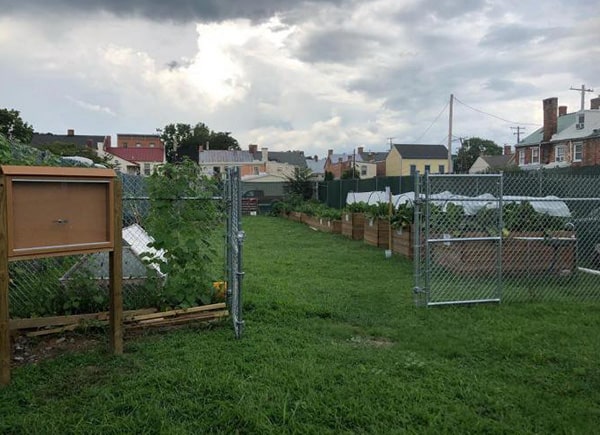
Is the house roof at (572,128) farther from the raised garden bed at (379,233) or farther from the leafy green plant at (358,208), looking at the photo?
the raised garden bed at (379,233)

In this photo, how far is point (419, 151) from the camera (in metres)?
61.9

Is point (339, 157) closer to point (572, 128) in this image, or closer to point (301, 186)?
point (572, 128)

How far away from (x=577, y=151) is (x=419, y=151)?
27635mm

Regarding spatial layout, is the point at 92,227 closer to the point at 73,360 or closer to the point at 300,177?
the point at 73,360

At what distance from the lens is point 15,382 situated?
337 cm

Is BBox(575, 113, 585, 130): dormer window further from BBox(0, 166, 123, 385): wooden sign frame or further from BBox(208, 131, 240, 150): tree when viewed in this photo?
BBox(208, 131, 240, 150): tree

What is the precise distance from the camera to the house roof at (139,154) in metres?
57.7

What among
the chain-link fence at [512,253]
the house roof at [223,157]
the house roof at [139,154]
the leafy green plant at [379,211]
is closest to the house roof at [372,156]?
the house roof at [223,157]

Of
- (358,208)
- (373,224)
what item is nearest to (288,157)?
(358,208)

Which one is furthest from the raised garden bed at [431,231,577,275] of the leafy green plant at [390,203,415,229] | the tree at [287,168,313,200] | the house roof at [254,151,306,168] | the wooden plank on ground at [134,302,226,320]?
the house roof at [254,151,306,168]

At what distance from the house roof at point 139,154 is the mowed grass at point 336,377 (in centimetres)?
5578

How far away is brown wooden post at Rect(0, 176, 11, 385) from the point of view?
327 centimetres

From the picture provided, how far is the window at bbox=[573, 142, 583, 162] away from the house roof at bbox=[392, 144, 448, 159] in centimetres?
2631

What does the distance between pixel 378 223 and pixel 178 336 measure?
772 cm
